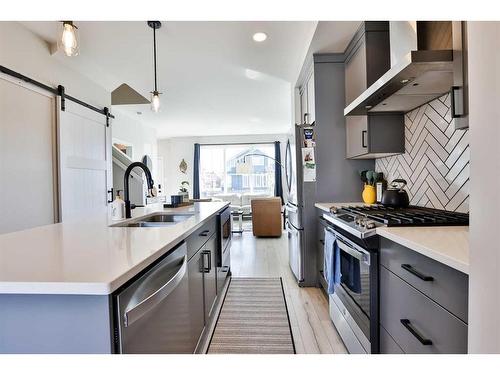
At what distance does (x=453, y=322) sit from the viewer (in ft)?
3.03

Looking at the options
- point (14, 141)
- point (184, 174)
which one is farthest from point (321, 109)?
point (184, 174)

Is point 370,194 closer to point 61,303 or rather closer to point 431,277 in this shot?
point 431,277

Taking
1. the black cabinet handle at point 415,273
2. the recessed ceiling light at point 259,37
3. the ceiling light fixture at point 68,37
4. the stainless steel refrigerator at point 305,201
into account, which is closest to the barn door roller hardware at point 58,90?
the ceiling light fixture at point 68,37

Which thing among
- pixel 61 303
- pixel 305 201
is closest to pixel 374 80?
pixel 305 201

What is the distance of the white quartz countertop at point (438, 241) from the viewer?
0.87 metres

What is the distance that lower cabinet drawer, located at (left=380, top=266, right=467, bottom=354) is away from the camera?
93cm

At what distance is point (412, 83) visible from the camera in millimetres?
1627

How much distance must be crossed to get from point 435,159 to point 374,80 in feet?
2.68

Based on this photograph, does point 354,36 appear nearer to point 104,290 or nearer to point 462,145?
point 462,145

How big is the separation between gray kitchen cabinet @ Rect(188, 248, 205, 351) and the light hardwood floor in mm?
696

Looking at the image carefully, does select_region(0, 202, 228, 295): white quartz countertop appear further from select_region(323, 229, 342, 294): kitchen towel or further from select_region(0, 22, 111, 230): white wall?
select_region(0, 22, 111, 230): white wall

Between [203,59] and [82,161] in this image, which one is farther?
[82,161]

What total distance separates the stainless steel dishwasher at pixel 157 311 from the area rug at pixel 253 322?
2.04 ft

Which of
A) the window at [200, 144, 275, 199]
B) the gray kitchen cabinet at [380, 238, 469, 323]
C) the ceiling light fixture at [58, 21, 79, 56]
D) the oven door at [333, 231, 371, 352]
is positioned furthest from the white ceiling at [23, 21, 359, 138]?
the window at [200, 144, 275, 199]
